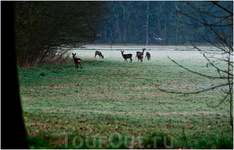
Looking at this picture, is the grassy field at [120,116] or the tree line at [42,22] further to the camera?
the tree line at [42,22]

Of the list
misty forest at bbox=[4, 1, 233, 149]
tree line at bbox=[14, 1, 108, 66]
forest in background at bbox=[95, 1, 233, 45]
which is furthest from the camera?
forest in background at bbox=[95, 1, 233, 45]

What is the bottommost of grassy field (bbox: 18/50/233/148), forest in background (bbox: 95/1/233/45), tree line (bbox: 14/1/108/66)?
grassy field (bbox: 18/50/233/148)

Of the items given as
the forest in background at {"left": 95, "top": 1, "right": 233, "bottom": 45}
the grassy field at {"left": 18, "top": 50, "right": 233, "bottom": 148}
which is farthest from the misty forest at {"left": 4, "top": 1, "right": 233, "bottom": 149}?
the forest in background at {"left": 95, "top": 1, "right": 233, "bottom": 45}

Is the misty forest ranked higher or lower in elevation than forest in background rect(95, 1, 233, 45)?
lower

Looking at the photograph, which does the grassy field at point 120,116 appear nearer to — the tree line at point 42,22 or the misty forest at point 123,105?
the misty forest at point 123,105

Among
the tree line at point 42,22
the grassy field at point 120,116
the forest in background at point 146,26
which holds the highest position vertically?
the forest in background at point 146,26

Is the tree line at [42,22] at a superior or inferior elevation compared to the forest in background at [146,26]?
inferior

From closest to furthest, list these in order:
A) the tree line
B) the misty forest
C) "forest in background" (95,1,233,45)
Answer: the misty forest → the tree line → "forest in background" (95,1,233,45)

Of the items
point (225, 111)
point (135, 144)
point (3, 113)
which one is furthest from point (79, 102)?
point (3, 113)

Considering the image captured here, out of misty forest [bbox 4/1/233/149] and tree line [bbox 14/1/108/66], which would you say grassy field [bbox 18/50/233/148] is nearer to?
misty forest [bbox 4/1/233/149]

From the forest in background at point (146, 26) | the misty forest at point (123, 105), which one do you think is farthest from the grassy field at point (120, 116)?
the forest in background at point (146, 26)

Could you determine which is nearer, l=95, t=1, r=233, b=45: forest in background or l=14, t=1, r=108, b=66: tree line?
l=14, t=1, r=108, b=66: tree line

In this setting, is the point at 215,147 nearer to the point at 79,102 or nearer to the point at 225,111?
the point at 225,111

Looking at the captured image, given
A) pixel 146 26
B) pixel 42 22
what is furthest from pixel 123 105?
pixel 146 26
